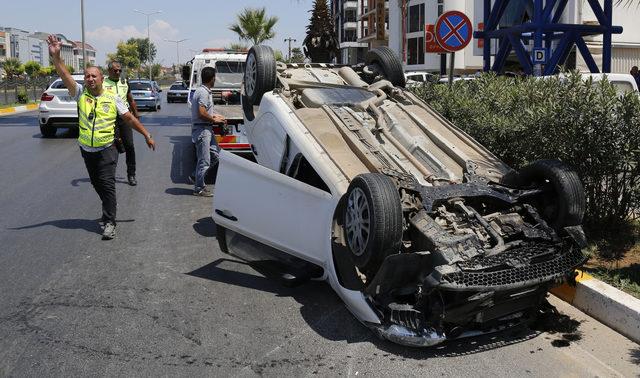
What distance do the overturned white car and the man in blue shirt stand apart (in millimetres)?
2445

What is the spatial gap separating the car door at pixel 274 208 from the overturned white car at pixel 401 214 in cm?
1

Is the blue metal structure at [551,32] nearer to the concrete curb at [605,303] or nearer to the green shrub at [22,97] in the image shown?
the concrete curb at [605,303]

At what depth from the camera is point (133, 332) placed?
431 cm

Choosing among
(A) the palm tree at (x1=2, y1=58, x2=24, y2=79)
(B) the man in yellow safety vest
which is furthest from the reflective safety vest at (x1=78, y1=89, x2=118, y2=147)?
(A) the palm tree at (x1=2, y1=58, x2=24, y2=79)

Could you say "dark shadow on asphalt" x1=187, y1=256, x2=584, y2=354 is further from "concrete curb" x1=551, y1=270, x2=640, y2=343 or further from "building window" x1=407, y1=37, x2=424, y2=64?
"building window" x1=407, y1=37, x2=424, y2=64

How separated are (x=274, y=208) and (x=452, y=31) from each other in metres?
5.05

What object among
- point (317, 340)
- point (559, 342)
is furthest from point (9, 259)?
point (559, 342)

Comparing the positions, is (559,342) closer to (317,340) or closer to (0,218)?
(317,340)

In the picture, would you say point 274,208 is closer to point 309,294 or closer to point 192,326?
point 309,294

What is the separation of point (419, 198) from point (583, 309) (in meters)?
1.66

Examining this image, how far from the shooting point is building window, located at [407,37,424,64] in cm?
4272

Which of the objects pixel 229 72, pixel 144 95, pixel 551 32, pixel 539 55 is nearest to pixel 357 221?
pixel 539 55

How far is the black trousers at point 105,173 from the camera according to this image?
6660mm

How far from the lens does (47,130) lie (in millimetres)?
16141
